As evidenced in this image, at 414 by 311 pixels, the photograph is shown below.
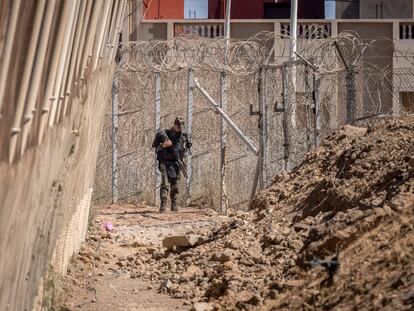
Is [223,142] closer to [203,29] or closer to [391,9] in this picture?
[203,29]

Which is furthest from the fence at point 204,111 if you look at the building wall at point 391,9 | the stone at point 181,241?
the building wall at point 391,9

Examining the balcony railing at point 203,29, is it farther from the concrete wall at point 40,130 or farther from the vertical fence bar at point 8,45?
the vertical fence bar at point 8,45

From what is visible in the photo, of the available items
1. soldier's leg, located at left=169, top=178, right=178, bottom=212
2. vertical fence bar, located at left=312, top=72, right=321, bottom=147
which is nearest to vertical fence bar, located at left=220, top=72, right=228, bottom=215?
soldier's leg, located at left=169, top=178, right=178, bottom=212

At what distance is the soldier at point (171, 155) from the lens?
17047mm

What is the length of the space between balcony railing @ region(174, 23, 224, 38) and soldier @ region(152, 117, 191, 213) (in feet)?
46.0

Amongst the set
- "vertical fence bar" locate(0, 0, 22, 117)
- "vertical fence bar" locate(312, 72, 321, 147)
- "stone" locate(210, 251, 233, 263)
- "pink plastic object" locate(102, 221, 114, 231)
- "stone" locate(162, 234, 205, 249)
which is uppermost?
"vertical fence bar" locate(312, 72, 321, 147)

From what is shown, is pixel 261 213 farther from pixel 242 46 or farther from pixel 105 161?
pixel 105 161

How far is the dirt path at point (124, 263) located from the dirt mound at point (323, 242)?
0.17 m

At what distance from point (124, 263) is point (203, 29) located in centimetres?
2066

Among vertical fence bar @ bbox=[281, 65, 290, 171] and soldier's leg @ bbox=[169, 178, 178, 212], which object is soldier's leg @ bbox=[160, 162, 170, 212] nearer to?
soldier's leg @ bbox=[169, 178, 178, 212]

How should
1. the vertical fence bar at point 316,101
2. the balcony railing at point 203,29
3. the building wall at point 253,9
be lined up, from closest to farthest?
1. the vertical fence bar at point 316,101
2. the balcony railing at point 203,29
3. the building wall at point 253,9

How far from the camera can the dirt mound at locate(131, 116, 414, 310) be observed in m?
6.24

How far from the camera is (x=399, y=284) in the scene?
19.3 ft

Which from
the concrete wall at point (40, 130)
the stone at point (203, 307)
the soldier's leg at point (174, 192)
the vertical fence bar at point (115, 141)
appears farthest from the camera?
the vertical fence bar at point (115, 141)
